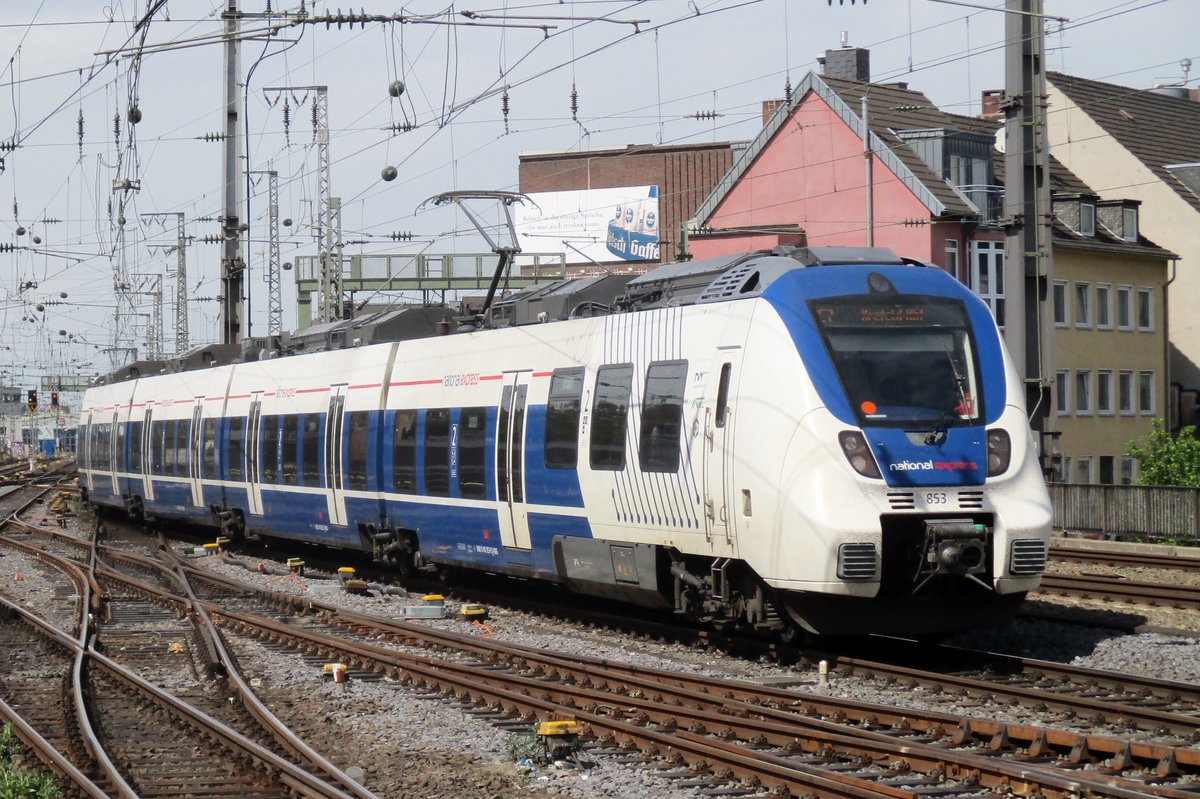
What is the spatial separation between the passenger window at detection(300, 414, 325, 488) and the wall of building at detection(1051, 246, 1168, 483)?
1058 inches

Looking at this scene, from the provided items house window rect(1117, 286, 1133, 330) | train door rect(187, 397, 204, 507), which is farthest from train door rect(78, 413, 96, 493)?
house window rect(1117, 286, 1133, 330)

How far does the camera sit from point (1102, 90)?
173ft

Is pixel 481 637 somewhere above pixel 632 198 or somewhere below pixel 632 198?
below

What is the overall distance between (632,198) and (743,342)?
71.9 m

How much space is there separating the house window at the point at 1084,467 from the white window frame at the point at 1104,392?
1.54 metres

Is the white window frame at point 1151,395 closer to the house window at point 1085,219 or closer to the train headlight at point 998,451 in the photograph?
the house window at point 1085,219

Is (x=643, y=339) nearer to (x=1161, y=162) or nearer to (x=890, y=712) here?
(x=890, y=712)

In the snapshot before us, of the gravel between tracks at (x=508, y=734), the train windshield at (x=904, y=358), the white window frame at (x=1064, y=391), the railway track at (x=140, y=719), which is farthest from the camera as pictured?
the white window frame at (x=1064, y=391)

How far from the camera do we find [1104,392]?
46719mm

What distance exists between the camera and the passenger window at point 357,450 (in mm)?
20812

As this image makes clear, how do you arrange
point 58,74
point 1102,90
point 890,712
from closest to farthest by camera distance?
point 890,712
point 58,74
point 1102,90

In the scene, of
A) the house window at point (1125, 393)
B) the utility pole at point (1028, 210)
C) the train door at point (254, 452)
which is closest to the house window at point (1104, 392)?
the house window at point (1125, 393)

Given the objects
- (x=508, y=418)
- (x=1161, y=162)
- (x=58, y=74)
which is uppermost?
(x=1161, y=162)

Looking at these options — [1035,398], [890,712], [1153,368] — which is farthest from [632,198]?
[890,712]
